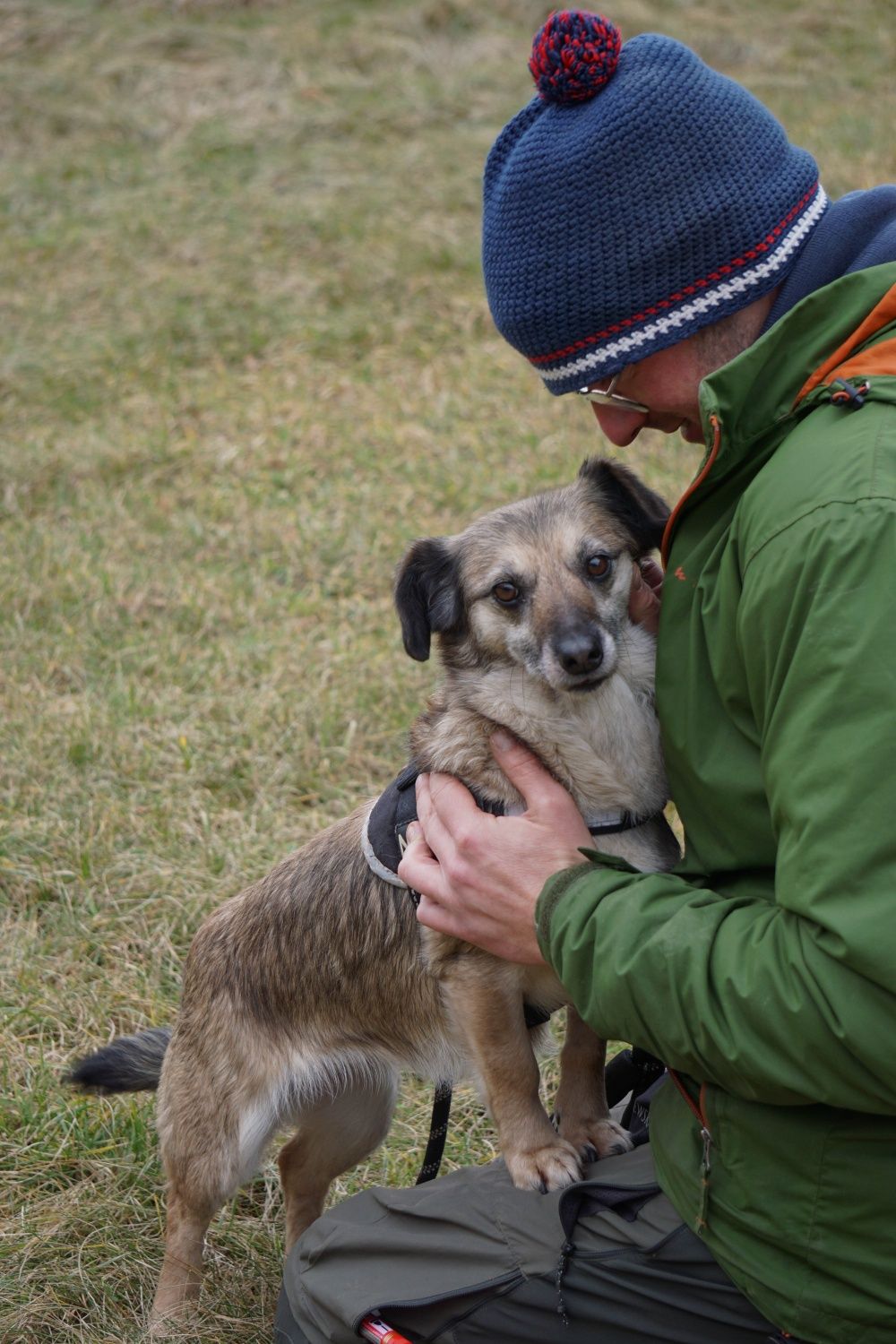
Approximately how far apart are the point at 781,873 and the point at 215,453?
7.29m

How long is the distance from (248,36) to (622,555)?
14.4 m

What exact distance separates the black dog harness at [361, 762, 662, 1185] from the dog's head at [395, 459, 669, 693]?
0.90 ft

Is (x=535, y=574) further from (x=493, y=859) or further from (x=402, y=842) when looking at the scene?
(x=493, y=859)

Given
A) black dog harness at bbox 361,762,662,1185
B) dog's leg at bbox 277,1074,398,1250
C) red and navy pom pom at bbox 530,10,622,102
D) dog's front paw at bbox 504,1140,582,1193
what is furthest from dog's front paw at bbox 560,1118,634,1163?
red and navy pom pom at bbox 530,10,622,102

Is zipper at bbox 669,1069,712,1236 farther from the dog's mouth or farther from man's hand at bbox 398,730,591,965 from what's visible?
the dog's mouth

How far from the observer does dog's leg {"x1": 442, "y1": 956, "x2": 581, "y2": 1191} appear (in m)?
2.48

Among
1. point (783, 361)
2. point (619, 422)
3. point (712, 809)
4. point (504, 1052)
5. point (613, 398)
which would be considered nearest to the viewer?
A: point (783, 361)

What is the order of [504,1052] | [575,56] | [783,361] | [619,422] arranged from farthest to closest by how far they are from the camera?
1. [504,1052]
2. [619,422]
3. [575,56]
4. [783,361]

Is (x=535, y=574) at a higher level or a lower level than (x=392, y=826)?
higher

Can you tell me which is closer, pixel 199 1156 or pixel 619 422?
pixel 619 422

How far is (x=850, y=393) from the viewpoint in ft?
5.33

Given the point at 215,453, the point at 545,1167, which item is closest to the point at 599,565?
the point at 545,1167

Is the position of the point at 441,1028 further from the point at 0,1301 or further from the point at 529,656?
the point at 0,1301

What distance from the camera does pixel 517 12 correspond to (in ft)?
50.0
